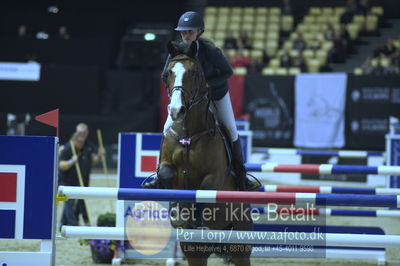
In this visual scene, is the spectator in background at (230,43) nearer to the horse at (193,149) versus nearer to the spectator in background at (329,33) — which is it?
the spectator in background at (329,33)

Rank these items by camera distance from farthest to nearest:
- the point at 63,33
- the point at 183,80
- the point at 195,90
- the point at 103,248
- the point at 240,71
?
the point at 63,33
the point at 240,71
the point at 103,248
the point at 195,90
the point at 183,80

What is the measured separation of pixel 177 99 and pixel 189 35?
2.32ft

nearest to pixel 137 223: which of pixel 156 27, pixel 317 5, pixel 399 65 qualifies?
pixel 399 65

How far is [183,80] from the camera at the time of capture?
429 cm

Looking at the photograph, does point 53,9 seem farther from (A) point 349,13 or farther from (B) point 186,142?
(B) point 186,142

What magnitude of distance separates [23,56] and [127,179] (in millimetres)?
12873

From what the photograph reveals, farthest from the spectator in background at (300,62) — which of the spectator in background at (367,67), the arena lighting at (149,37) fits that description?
the arena lighting at (149,37)

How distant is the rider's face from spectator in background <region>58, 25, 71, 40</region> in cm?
1401

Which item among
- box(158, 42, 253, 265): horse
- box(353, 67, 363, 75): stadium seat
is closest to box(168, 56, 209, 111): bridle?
box(158, 42, 253, 265): horse

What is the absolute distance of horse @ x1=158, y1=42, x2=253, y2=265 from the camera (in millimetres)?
4355

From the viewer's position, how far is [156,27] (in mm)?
20000

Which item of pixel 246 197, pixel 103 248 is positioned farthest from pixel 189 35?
pixel 103 248

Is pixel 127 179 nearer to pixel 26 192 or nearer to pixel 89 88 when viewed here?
pixel 26 192

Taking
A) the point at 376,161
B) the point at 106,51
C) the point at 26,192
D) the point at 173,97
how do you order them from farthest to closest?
the point at 106,51 < the point at 376,161 < the point at 173,97 < the point at 26,192
